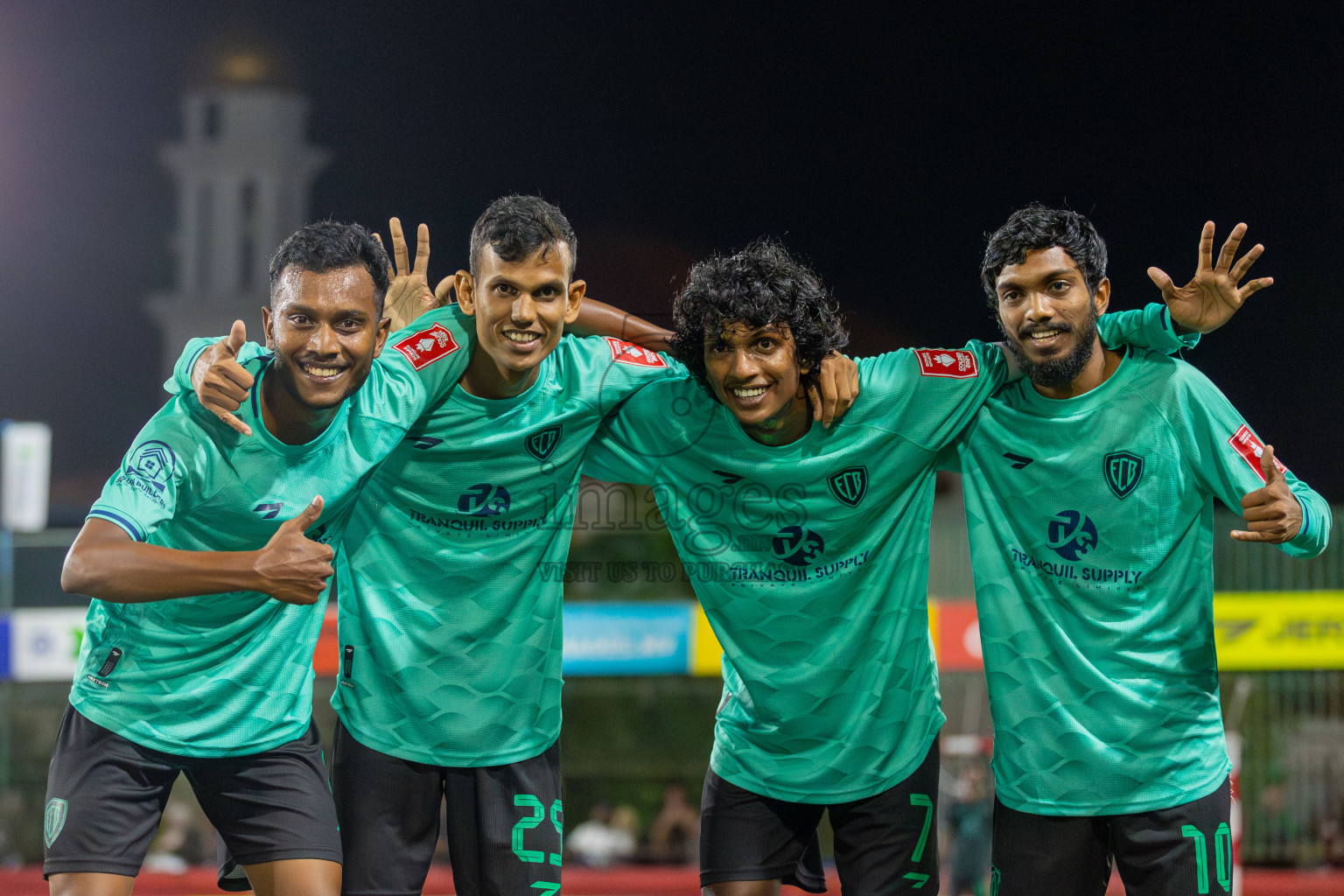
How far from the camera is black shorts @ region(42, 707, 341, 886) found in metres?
2.83

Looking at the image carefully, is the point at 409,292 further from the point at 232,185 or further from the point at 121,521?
the point at 232,185

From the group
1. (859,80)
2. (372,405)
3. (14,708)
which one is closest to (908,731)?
(372,405)

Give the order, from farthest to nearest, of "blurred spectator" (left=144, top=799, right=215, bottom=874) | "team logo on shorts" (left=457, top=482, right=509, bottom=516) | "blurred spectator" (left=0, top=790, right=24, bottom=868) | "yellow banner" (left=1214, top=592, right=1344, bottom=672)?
"blurred spectator" (left=0, top=790, right=24, bottom=868)
"blurred spectator" (left=144, top=799, right=215, bottom=874)
"yellow banner" (left=1214, top=592, right=1344, bottom=672)
"team logo on shorts" (left=457, top=482, right=509, bottom=516)

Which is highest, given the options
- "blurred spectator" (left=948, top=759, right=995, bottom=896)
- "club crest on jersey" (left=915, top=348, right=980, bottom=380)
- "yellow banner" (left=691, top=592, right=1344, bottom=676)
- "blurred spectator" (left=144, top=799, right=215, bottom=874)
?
"club crest on jersey" (left=915, top=348, right=980, bottom=380)

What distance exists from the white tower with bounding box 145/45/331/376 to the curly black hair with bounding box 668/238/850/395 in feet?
56.6

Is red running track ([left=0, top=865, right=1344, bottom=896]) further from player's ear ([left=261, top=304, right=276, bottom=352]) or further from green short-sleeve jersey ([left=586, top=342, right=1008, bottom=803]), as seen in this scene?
player's ear ([left=261, top=304, right=276, bottom=352])

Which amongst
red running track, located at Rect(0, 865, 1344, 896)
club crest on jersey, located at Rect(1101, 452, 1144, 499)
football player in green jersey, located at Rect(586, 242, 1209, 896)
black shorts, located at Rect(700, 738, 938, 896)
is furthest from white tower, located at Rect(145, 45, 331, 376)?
club crest on jersey, located at Rect(1101, 452, 1144, 499)

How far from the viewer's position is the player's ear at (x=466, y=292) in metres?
3.19

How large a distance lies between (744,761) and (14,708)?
1348cm

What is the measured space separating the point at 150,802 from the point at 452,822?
81cm

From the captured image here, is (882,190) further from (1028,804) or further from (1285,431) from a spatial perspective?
(1028,804)

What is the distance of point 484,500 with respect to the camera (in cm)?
310

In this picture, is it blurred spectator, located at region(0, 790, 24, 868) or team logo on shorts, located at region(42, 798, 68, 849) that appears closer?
team logo on shorts, located at region(42, 798, 68, 849)

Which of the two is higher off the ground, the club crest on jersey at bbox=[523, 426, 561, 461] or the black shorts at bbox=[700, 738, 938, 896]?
the club crest on jersey at bbox=[523, 426, 561, 461]
